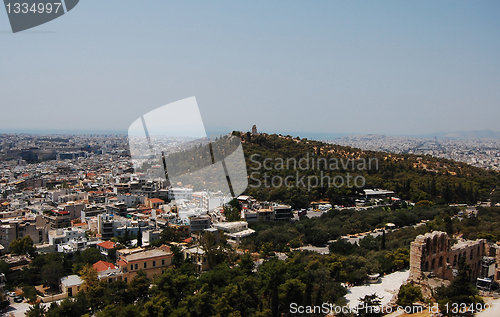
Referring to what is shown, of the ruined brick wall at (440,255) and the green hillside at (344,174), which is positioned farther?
the green hillside at (344,174)

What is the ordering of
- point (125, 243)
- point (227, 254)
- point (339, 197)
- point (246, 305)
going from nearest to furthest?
point (246, 305) → point (227, 254) → point (125, 243) → point (339, 197)

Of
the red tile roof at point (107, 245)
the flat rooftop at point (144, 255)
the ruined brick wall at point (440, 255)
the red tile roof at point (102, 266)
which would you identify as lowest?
the red tile roof at point (107, 245)

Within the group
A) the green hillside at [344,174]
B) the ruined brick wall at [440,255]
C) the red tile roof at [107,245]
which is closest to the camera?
the ruined brick wall at [440,255]

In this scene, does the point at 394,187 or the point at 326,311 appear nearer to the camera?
the point at 326,311

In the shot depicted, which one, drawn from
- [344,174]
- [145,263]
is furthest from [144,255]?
[344,174]

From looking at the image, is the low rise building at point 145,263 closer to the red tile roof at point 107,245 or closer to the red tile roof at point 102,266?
the red tile roof at point 102,266

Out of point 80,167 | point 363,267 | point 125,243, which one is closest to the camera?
point 363,267

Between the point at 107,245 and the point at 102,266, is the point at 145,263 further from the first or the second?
the point at 107,245

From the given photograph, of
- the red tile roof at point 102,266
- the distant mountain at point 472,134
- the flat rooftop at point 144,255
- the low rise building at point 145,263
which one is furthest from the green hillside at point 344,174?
the distant mountain at point 472,134

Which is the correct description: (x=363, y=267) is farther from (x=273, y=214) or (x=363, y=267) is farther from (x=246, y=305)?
(x=273, y=214)

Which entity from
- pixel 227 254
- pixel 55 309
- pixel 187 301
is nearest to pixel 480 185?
pixel 227 254

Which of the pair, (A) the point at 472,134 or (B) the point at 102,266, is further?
(A) the point at 472,134
